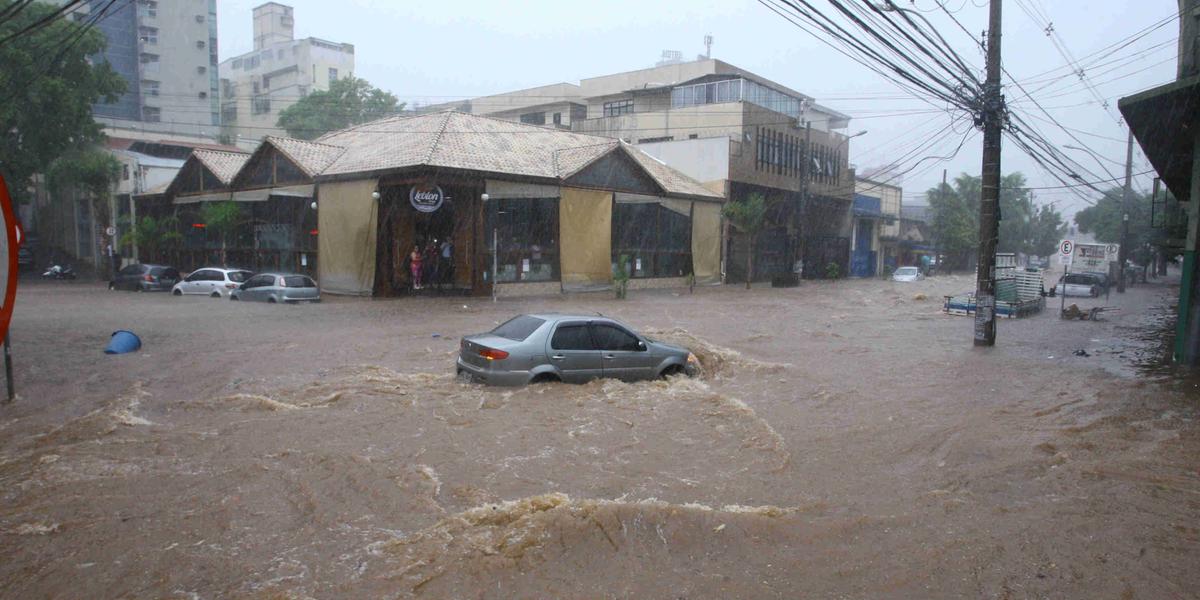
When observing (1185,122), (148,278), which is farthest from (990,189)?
(148,278)

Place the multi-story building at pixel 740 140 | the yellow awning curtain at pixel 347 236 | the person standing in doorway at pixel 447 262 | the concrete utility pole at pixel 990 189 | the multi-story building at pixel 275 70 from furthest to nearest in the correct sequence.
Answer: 1. the multi-story building at pixel 275 70
2. the multi-story building at pixel 740 140
3. the person standing in doorway at pixel 447 262
4. the yellow awning curtain at pixel 347 236
5. the concrete utility pole at pixel 990 189

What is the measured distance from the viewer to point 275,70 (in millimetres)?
77875

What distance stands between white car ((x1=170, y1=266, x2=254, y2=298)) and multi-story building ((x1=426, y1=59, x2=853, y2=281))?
76.3ft

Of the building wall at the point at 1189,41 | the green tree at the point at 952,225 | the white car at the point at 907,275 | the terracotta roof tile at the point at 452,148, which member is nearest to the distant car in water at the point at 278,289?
the terracotta roof tile at the point at 452,148

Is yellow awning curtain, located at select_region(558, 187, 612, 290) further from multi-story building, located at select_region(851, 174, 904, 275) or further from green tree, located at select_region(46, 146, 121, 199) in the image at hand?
multi-story building, located at select_region(851, 174, 904, 275)

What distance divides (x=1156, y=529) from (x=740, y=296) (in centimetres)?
2594

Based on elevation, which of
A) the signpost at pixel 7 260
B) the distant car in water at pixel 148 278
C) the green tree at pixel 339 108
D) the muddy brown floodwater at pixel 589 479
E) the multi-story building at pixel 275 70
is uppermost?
the multi-story building at pixel 275 70

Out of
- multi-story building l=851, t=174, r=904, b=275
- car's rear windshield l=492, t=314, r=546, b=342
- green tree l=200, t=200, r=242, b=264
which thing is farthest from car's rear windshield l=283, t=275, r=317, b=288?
multi-story building l=851, t=174, r=904, b=275

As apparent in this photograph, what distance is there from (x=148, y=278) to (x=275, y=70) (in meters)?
54.9

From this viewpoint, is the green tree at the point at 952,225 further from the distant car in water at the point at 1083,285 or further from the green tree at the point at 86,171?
the green tree at the point at 86,171

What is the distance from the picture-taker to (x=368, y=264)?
27156 millimetres

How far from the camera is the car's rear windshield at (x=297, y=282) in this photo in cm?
2498

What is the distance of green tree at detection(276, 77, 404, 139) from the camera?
5931cm

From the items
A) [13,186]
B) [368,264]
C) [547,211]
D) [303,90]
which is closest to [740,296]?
[547,211]
